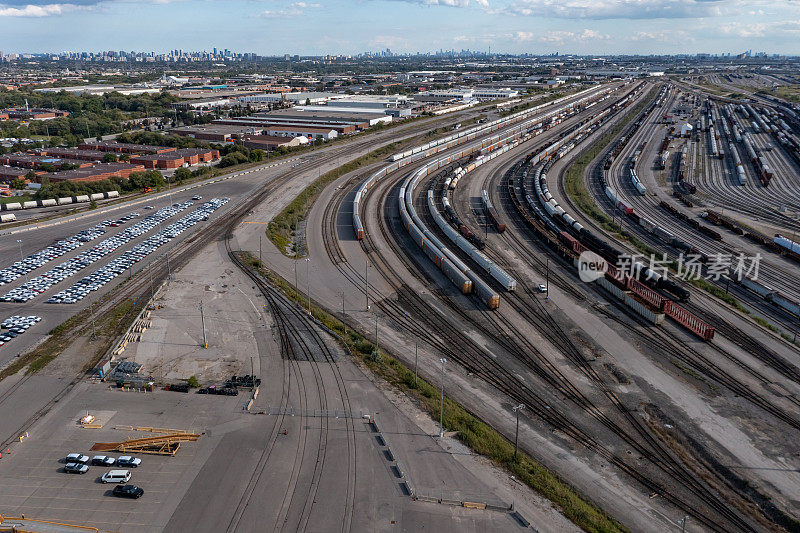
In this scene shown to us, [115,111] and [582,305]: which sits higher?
[115,111]

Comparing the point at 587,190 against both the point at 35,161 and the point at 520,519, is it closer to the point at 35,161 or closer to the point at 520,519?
the point at 520,519

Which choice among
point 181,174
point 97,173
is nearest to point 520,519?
point 181,174

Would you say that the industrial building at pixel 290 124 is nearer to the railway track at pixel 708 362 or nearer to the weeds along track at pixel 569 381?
the weeds along track at pixel 569 381

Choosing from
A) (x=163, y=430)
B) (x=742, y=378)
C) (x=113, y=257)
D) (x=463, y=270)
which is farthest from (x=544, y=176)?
(x=163, y=430)

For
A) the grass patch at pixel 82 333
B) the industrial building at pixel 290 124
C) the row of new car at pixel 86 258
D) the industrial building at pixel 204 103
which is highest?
the industrial building at pixel 204 103

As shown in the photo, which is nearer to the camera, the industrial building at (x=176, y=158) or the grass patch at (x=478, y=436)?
the grass patch at (x=478, y=436)

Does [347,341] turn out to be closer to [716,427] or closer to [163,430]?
[163,430]

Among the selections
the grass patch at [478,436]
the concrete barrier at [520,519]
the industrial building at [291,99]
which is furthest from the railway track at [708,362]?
the industrial building at [291,99]
